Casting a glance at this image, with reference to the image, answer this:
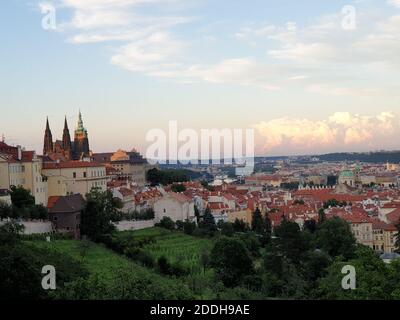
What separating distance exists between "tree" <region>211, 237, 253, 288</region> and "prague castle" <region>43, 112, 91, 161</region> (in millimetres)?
9010

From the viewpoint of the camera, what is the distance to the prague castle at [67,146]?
22.9m

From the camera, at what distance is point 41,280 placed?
8.80 m

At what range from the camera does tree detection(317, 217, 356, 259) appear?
1947cm

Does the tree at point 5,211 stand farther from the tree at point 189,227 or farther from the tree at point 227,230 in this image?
the tree at point 227,230

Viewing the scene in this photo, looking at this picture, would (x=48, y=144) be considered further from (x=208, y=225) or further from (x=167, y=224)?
(x=208, y=225)

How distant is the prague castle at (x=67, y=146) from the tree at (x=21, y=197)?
5026mm

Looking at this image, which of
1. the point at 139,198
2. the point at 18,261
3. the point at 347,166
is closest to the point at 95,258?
the point at 18,261

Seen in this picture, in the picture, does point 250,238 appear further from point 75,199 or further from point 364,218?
point 364,218

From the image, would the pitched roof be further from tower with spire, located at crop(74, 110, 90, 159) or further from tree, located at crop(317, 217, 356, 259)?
tower with spire, located at crop(74, 110, 90, 159)

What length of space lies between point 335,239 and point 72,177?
7.99 metres

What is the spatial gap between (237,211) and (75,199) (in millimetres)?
10933

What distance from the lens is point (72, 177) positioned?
21.1m

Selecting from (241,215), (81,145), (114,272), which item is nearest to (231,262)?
(114,272)

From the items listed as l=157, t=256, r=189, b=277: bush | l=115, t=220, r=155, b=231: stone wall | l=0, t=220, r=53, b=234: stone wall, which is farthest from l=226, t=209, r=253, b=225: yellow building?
l=157, t=256, r=189, b=277: bush
